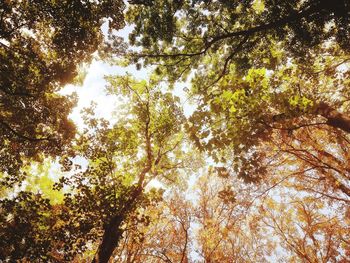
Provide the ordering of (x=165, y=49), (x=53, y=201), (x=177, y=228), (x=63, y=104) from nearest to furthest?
(x=165, y=49), (x=63, y=104), (x=53, y=201), (x=177, y=228)

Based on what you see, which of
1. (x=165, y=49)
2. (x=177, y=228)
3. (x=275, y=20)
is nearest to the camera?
(x=275, y=20)

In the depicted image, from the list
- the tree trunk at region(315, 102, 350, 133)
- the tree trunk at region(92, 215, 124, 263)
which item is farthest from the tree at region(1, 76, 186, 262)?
the tree trunk at region(315, 102, 350, 133)

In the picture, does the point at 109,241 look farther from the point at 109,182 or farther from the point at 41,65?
the point at 41,65

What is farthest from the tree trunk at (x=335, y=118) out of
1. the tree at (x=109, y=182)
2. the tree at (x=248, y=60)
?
the tree at (x=109, y=182)

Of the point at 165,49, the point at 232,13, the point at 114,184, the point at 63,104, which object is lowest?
the point at 114,184

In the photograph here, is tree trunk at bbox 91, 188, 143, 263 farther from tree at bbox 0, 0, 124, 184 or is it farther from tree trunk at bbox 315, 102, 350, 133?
tree trunk at bbox 315, 102, 350, 133

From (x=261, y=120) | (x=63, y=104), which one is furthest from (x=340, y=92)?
(x=63, y=104)

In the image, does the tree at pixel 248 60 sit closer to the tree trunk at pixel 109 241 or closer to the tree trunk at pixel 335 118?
the tree trunk at pixel 335 118

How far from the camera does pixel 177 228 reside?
20.4 metres

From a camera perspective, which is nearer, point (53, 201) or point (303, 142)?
point (303, 142)

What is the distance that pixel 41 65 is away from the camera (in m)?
9.84

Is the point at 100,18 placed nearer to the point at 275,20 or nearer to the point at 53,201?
the point at 275,20

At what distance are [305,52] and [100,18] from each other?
7.20 m

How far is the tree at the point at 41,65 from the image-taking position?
8.27m
